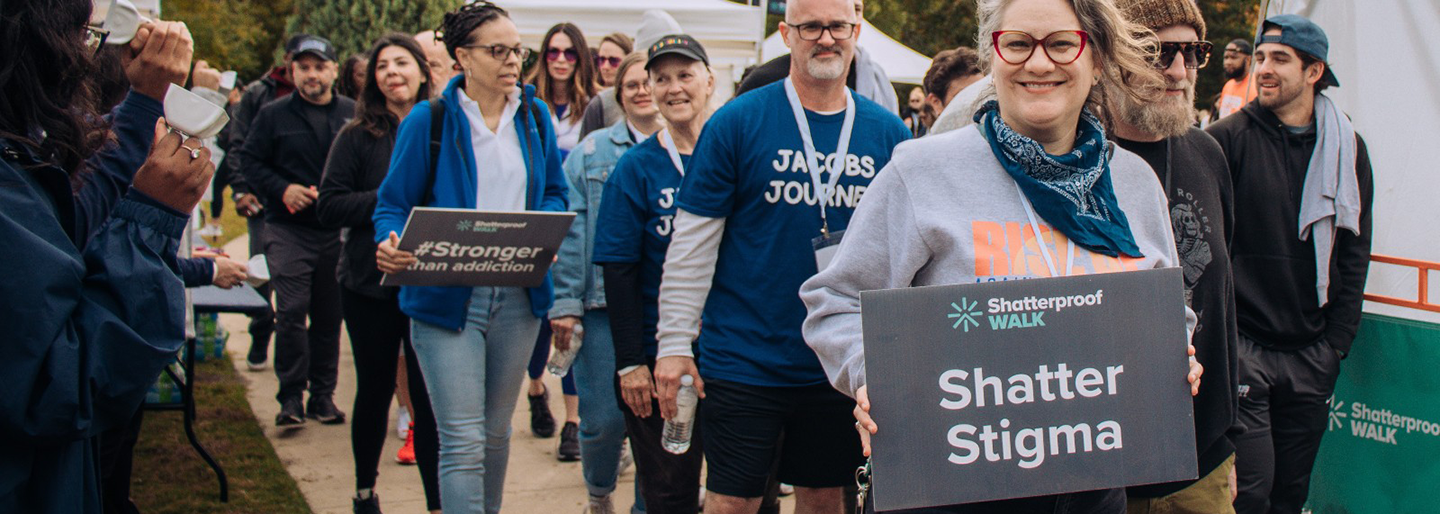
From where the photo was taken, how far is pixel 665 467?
4.16 metres

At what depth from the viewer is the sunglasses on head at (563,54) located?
7105 mm

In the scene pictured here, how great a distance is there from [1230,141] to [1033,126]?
2.47 metres

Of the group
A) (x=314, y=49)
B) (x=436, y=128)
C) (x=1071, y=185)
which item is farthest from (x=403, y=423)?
(x=1071, y=185)

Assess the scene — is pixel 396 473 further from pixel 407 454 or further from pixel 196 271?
pixel 196 271

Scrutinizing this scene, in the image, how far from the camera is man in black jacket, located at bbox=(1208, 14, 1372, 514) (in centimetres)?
449

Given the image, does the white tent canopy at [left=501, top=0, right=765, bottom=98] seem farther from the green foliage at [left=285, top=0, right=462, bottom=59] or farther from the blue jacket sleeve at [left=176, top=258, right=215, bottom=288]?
the blue jacket sleeve at [left=176, top=258, right=215, bottom=288]

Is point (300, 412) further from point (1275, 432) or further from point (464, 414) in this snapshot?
point (1275, 432)

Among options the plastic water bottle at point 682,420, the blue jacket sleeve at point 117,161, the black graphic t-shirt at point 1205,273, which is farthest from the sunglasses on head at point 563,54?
the blue jacket sleeve at point 117,161

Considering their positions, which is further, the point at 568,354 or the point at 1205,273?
the point at 568,354

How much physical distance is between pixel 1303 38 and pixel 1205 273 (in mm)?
2000

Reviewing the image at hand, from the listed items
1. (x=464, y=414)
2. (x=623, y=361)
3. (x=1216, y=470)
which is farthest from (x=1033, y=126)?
(x=464, y=414)

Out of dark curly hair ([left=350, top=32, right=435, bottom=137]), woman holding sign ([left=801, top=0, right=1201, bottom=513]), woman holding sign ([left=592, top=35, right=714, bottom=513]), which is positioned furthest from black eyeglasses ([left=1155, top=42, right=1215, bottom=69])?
dark curly hair ([left=350, top=32, right=435, bottom=137])

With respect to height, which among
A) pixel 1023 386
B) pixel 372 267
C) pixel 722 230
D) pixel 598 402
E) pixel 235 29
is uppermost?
pixel 235 29

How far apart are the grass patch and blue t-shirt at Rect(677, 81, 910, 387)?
2.73 m
